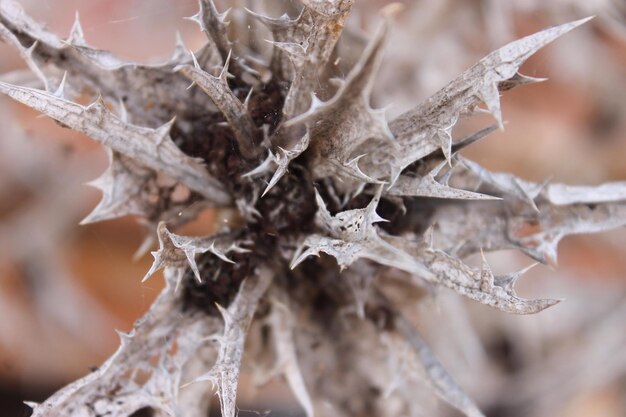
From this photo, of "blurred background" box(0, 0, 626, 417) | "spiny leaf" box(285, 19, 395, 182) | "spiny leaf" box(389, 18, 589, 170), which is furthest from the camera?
"blurred background" box(0, 0, 626, 417)

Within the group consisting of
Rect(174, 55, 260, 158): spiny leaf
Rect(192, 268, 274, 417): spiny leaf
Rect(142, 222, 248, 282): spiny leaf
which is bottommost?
Rect(192, 268, 274, 417): spiny leaf

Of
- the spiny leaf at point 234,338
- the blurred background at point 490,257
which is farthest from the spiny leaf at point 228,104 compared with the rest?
the blurred background at point 490,257

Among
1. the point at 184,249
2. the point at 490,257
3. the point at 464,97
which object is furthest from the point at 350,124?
the point at 490,257

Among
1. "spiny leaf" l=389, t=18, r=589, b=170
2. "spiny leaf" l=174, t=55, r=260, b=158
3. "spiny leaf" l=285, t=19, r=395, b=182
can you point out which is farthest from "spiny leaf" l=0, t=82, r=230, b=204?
"spiny leaf" l=389, t=18, r=589, b=170

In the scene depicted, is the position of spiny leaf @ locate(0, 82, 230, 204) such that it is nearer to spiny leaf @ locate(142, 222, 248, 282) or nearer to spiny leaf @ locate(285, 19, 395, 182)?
spiny leaf @ locate(142, 222, 248, 282)

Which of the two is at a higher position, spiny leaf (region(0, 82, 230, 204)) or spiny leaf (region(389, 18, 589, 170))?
spiny leaf (region(0, 82, 230, 204))

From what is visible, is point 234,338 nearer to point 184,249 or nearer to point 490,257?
point 184,249

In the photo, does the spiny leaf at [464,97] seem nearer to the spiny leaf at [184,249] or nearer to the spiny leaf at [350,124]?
the spiny leaf at [350,124]

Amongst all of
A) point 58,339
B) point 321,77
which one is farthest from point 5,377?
point 321,77

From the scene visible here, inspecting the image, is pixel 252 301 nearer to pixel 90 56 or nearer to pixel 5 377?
pixel 90 56
